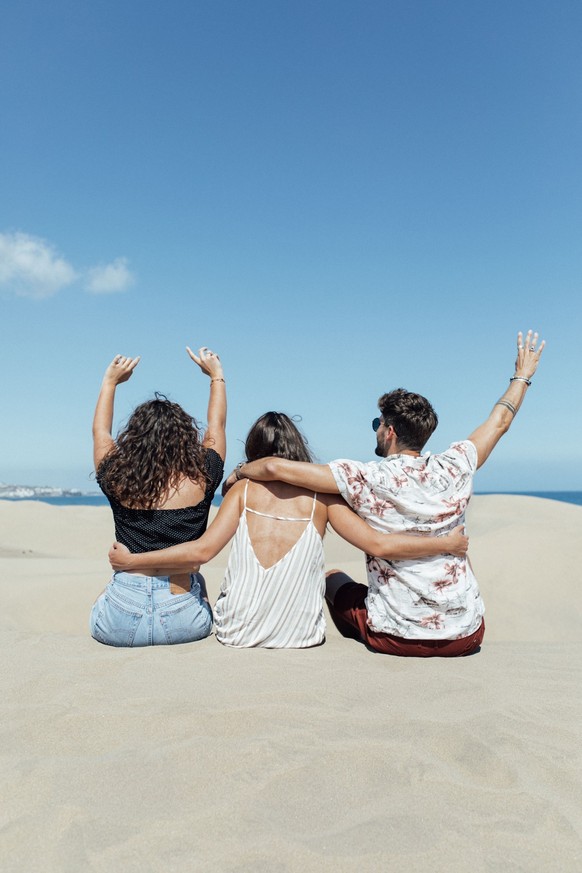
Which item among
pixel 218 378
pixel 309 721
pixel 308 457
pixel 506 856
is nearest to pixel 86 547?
pixel 218 378

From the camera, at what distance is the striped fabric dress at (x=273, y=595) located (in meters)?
4.21

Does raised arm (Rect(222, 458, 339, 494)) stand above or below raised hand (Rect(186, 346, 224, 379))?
below

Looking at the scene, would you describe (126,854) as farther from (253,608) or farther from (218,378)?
(218,378)

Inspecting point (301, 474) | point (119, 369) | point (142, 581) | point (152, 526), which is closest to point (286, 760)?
point (301, 474)

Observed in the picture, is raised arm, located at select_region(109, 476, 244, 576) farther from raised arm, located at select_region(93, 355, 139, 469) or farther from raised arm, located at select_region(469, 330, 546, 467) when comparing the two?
raised arm, located at select_region(469, 330, 546, 467)

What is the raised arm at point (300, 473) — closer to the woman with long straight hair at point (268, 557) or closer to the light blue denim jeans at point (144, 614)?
the woman with long straight hair at point (268, 557)

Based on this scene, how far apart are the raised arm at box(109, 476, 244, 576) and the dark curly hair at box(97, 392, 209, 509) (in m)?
0.36

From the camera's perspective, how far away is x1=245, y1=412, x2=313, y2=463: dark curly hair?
4387 millimetres

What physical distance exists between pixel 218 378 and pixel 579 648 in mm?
3587

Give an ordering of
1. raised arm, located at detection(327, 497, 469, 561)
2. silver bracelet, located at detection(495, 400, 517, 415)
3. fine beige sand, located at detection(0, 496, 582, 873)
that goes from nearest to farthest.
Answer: fine beige sand, located at detection(0, 496, 582, 873), raised arm, located at detection(327, 497, 469, 561), silver bracelet, located at detection(495, 400, 517, 415)

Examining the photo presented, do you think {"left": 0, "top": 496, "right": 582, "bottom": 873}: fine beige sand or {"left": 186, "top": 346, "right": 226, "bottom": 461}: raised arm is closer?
{"left": 0, "top": 496, "right": 582, "bottom": 873}: fine beige sand

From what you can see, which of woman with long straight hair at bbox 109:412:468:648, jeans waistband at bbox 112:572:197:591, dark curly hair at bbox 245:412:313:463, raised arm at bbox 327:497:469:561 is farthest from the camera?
dark curly hair at bbox 245:412:313:463

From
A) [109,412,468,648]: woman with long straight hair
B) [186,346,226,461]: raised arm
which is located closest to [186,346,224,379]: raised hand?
[186,346,226,461]: raised arm

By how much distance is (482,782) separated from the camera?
2482mm
